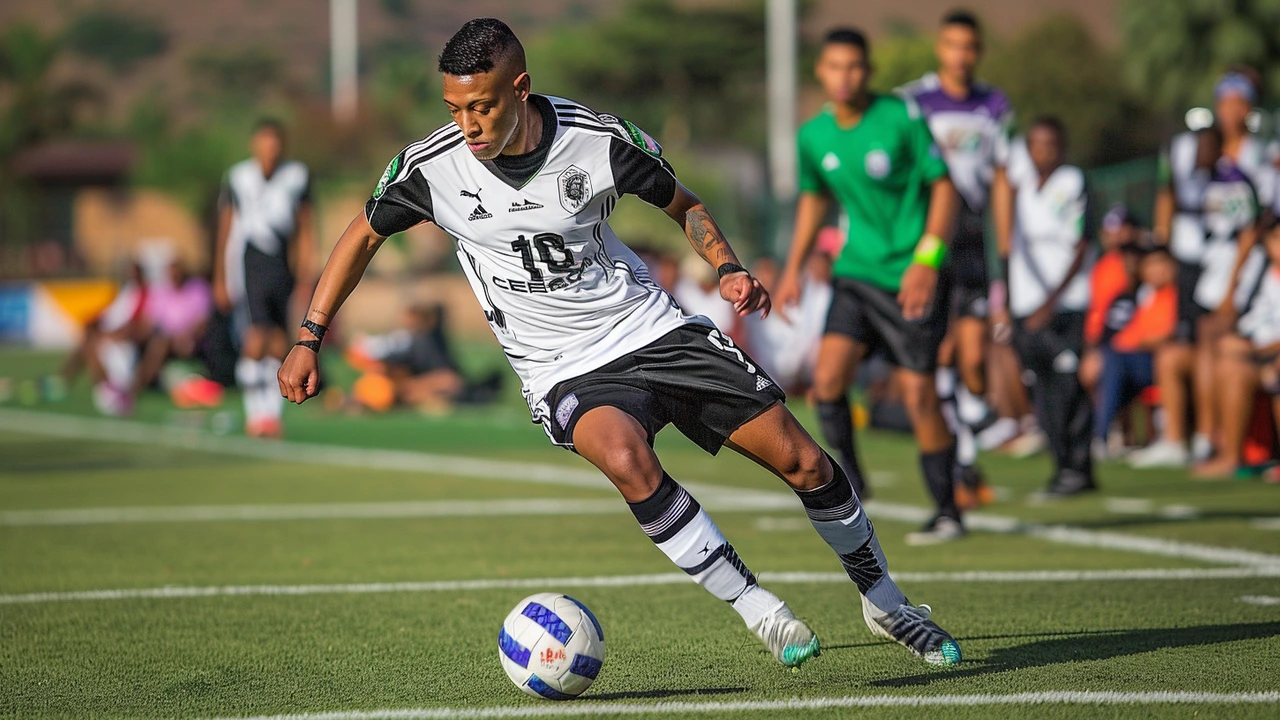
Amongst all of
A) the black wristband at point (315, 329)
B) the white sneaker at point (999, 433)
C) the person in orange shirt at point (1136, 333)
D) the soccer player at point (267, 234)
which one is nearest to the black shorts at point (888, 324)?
the black wristband at point (315, 329)

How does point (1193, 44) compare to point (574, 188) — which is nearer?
point (574, 188)

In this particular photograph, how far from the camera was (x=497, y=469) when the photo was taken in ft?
41.1

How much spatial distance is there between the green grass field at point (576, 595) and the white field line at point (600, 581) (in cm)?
3

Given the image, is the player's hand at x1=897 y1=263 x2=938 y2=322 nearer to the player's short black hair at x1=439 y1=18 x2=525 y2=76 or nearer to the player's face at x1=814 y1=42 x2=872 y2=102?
the player's face at x1=814 y1=42 x2=872 y2=102

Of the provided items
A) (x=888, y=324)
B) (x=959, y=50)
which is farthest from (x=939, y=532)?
(x=959, y=50)

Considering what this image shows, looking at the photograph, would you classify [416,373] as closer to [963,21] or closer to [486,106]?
[963,21]

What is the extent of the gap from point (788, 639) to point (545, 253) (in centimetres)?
141

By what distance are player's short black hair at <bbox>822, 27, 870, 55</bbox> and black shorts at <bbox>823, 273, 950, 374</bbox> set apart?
1.17m

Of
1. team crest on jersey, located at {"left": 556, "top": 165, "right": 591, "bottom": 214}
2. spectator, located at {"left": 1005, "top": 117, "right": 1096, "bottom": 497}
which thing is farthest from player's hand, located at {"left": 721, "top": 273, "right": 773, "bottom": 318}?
spectator, located at {"left": 1005, "top": 117, "right": 1096, "bottom": 497}

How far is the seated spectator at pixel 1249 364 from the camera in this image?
11258mm

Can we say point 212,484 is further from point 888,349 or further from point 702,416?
point 702,416

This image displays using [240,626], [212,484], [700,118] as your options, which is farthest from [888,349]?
[700,118]

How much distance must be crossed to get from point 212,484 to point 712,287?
Result: 8.96 m

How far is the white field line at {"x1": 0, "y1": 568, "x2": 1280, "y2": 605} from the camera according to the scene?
22.6 ft
